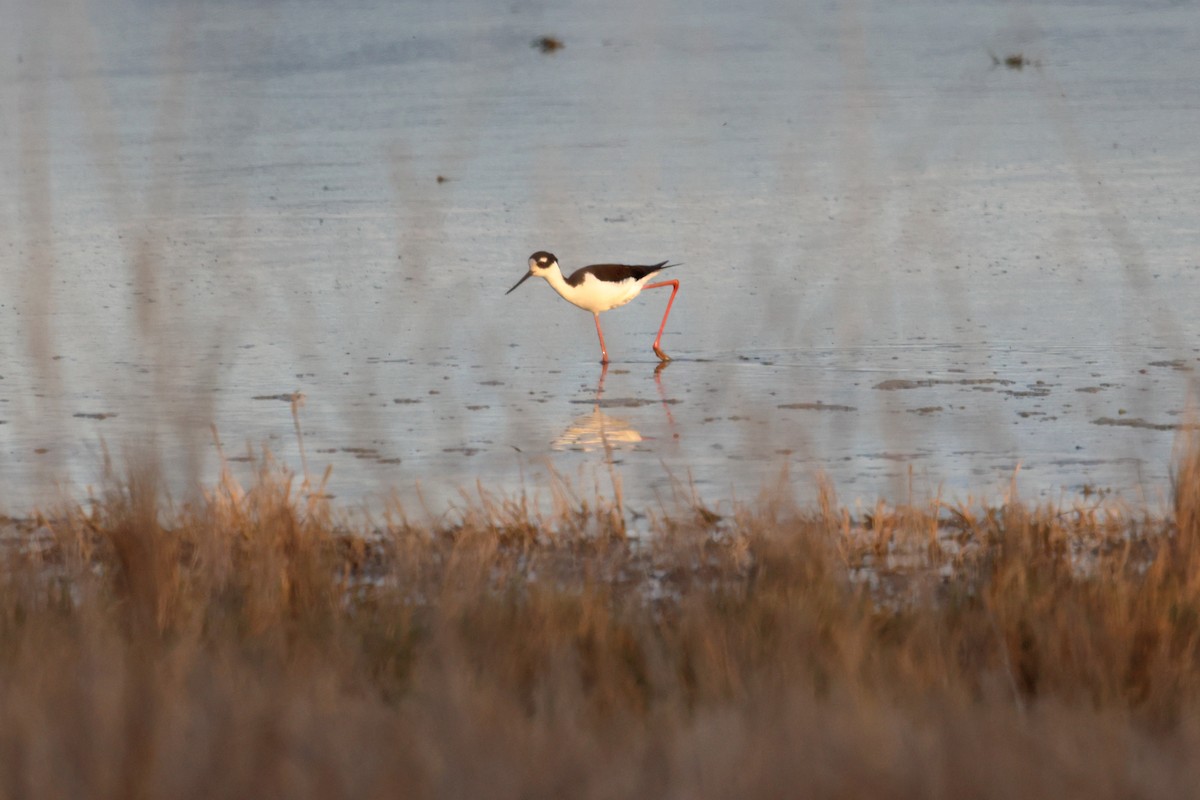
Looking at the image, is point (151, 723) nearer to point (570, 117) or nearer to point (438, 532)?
point (438, 532)

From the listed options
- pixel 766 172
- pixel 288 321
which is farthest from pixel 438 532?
pixel 766 172

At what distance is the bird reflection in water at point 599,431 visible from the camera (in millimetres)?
7852

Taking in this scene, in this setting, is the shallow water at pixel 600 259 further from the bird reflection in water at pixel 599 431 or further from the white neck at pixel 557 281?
the white neck at pixel 557 281

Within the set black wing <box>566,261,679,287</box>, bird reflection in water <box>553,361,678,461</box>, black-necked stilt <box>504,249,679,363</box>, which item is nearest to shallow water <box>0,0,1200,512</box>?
bird reflection in water <box>553,361,678,461</box>

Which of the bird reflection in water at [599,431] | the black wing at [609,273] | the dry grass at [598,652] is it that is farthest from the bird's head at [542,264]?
the dry grass at [598,652]

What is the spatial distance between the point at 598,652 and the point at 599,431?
3707 millimetres

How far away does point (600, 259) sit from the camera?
41.6ft

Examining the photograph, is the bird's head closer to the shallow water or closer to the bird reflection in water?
the shallow water

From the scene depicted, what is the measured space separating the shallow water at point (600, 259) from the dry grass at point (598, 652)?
290 mm

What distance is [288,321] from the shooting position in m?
11.0

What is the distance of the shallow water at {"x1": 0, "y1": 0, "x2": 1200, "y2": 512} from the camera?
586 centimetres

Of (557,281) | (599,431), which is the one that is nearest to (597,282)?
(557,281)

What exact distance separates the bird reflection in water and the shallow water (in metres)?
0.03

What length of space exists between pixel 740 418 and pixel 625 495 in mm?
1641
